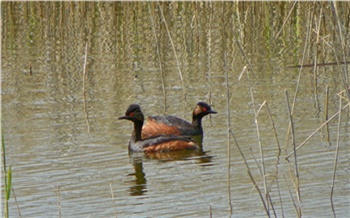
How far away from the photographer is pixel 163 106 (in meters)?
11.7

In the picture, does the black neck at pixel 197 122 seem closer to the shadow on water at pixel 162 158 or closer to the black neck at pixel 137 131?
the black neck at pixel 137 131

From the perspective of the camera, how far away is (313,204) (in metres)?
7.12

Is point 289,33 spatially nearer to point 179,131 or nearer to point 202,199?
point 179,131

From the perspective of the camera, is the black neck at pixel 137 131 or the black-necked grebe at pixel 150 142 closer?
the black-necked grebe at pixel 150 142

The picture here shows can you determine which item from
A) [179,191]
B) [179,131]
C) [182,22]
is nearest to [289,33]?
[182,22]

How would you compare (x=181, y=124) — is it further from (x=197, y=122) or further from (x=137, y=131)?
(x=137, y=131)

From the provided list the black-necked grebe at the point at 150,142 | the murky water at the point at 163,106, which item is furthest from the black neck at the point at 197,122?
the black-necked grebe at the point at 150,142

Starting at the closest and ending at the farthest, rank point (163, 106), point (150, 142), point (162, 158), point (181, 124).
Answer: point (162, 158) < point (150, 142) < point (181, 124) < point (163, 106)

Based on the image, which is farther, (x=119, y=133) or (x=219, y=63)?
(x=219, y=63)

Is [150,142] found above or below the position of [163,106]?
below

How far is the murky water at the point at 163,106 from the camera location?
7.55 metres

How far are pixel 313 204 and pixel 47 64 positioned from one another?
8002mm

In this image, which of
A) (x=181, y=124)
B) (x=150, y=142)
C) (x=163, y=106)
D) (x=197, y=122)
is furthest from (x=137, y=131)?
(x=163, y=106)

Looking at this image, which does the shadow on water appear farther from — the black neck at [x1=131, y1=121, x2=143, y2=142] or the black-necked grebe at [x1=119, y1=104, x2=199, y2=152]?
the black neck at [x1=131, y1=121, x2=143, y2=142]
